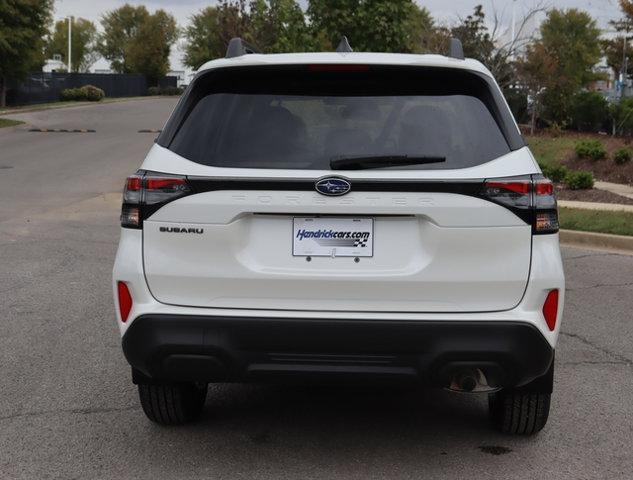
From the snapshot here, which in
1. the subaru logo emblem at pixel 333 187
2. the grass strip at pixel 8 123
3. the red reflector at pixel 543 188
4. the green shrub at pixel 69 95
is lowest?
the green shrub at pixel 69 95

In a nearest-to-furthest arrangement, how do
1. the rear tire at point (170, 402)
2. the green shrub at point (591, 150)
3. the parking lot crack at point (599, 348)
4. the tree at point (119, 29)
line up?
the rear tire at point (170, 402)
the parking lot crack at point (599, 348)
the green shrub at point (591, 150)
the tree at point (119, 29)

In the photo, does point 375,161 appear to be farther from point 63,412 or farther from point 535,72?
point 535,72

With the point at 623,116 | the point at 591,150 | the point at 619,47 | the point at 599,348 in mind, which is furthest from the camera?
the point at 619,47

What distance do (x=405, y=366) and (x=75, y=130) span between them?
95.2 feet

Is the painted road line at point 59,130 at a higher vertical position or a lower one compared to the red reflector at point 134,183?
lower

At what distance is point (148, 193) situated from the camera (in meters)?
3.82

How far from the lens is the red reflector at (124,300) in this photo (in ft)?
12.7

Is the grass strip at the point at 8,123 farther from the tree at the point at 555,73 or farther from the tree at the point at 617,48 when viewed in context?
the tree at the point at 617,48

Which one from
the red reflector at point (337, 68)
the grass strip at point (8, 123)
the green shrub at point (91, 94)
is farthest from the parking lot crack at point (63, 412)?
the green shrub at point (91, 94)

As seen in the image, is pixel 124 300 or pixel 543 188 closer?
pixel 543 188

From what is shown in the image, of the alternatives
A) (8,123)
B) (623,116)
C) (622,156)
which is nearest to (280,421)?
(622,156)

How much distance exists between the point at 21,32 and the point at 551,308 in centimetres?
3373

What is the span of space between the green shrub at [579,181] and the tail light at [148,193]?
11835mm

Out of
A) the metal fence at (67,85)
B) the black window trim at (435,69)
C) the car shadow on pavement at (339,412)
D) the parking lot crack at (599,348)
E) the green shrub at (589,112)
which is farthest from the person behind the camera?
the metal fence at (67,85)
